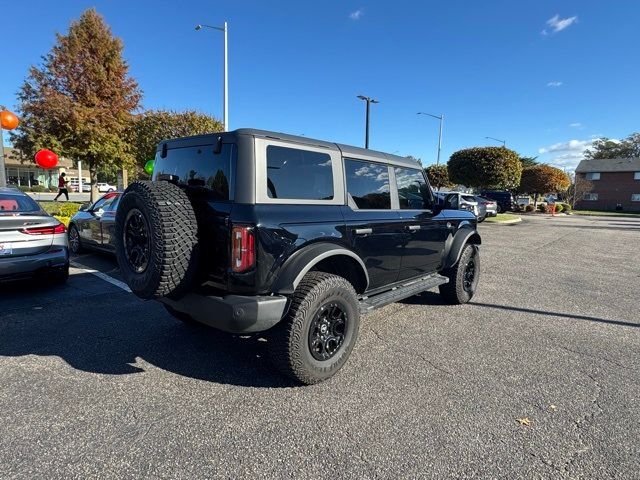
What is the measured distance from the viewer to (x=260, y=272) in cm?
285

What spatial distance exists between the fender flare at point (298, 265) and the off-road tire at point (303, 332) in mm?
117

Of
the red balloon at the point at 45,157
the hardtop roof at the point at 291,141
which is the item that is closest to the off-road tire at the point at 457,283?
the hardtop roof at the point at 291,141

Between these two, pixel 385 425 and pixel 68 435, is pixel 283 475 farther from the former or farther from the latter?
pixel 68 435

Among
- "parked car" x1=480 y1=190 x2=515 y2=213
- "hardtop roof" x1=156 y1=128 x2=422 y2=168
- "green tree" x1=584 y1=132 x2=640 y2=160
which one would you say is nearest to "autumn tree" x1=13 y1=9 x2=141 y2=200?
"hardtop roof" x1=156 y1=128 x2=422 y2=168

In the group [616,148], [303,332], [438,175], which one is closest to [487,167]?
[438,175]

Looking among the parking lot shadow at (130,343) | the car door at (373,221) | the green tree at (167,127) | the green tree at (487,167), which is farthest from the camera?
the green tree at (487,167)

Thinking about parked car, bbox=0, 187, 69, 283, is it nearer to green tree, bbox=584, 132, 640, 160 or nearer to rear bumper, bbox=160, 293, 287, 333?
rear bumper, bbox=160, 293, 287, 333

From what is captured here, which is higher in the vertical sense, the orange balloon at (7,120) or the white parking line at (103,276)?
the orange balloon at (7,120)

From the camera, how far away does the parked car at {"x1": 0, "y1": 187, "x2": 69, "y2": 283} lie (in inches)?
198

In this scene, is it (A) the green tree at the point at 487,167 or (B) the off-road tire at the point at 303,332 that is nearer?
(B) the off-road tire at the point at 303,332

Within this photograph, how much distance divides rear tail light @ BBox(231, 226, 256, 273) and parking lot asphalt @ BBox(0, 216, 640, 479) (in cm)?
103

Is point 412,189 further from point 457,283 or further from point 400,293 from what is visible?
point 457,283

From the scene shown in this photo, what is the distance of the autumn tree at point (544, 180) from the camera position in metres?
36.7

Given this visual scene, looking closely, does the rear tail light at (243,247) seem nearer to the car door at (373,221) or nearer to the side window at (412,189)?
the car door at (373,221)
